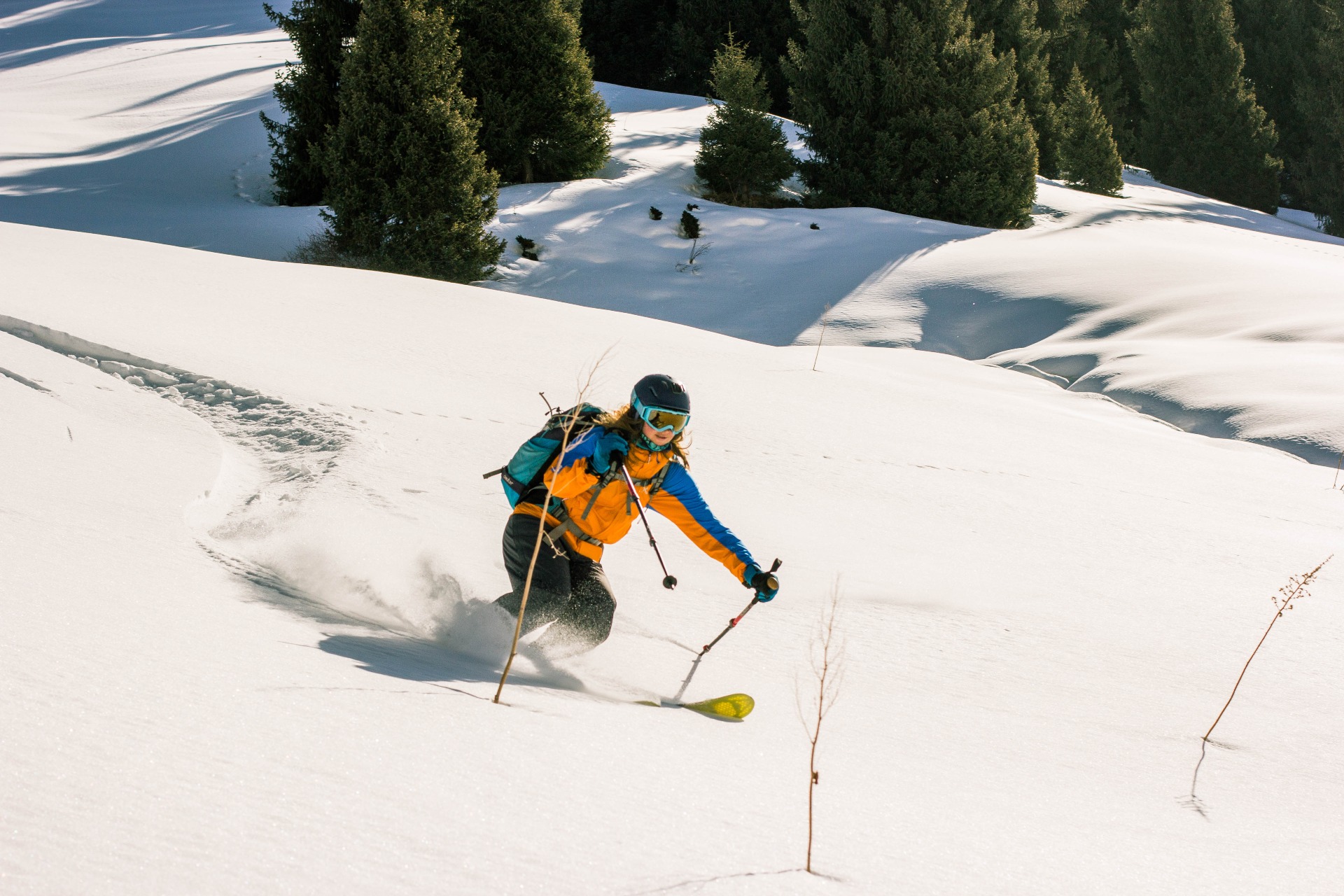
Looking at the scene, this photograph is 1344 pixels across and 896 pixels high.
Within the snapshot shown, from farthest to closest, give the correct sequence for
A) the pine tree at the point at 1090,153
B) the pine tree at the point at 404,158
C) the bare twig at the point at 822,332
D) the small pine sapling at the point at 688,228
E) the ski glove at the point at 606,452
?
the pine tree at the point at 1090,153 → the small pine sapling at the point at 688,228 → the pine tree at the point at 404,158 → the bare twig at the point at 822,332 → the ski glove at the point at 606,452

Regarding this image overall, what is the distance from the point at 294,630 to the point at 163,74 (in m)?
29.9

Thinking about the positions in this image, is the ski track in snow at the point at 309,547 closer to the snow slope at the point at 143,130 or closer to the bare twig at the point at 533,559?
the bare twig at the point at 533,559

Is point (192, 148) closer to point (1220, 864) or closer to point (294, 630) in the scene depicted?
point (294, 630)

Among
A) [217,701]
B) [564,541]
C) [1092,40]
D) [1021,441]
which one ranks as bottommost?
[1021,441]

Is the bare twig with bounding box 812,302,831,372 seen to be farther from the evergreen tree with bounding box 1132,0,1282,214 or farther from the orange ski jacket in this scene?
the evergreen tree with bounding box 1132,0,1282,214

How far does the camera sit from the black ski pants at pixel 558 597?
12.9 ft

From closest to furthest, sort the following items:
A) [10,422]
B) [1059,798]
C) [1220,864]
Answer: [1220,864] → [1059,798] → [10,422]

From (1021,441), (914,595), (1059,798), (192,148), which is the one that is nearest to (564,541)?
(914,595)

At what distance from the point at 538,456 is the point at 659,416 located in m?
0.51

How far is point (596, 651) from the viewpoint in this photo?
4.01 metres

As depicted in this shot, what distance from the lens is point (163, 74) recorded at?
27.7 meters

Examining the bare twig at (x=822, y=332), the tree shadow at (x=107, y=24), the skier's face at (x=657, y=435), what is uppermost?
the tree shadow at (x=107, y=24)

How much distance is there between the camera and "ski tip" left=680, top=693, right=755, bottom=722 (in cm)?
325

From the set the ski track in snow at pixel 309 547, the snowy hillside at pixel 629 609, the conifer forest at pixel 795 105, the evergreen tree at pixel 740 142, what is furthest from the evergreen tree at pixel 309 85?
the ski track in snow at pixel 309 547
